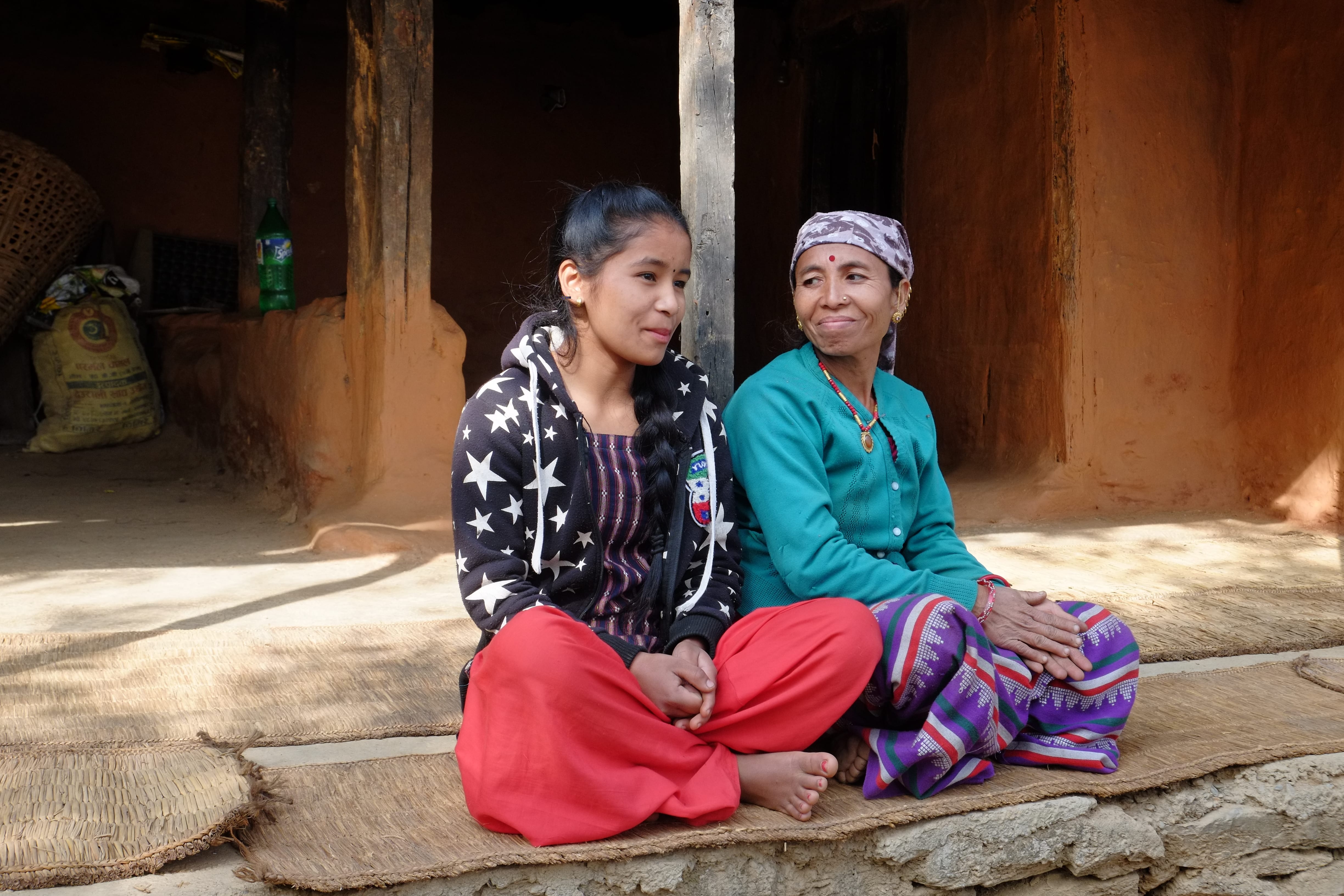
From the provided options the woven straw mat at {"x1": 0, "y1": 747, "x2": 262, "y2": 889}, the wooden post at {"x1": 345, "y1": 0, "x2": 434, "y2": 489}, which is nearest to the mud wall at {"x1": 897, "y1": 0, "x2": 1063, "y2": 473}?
the wooden post at {"x1": 345, "y1": 0, "x2": 434, "y2": 489}

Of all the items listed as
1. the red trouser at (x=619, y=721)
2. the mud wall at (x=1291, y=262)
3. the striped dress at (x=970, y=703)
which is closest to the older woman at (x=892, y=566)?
the striped dress at (x=970, y=703)

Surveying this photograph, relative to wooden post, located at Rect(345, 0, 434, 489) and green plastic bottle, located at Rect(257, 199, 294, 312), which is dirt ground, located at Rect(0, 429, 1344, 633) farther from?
green plastic bottle, located at Rect(257, 199, 294, 312)

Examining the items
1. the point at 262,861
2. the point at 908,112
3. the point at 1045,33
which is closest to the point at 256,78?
the point at 908,112

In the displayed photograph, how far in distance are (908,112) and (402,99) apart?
2538mm

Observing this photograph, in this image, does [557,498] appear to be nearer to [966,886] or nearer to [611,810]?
[611,810]

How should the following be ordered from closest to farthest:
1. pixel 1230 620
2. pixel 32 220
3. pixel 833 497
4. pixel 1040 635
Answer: pixel 1040 635
pixel 833 497
pixel 1230 620
pixel 32 220

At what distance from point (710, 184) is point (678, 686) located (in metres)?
1.31

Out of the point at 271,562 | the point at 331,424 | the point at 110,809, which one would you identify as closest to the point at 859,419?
the point at 110,809

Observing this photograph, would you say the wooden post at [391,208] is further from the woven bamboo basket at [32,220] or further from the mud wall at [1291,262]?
the mud wall at [1291,262]

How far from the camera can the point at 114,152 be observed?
7023 mm

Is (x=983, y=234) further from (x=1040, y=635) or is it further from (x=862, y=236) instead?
(x=1040, y=635)

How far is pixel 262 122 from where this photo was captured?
5.70 meters

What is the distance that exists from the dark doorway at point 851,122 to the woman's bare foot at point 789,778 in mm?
4508

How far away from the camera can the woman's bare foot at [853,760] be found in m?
1.96
